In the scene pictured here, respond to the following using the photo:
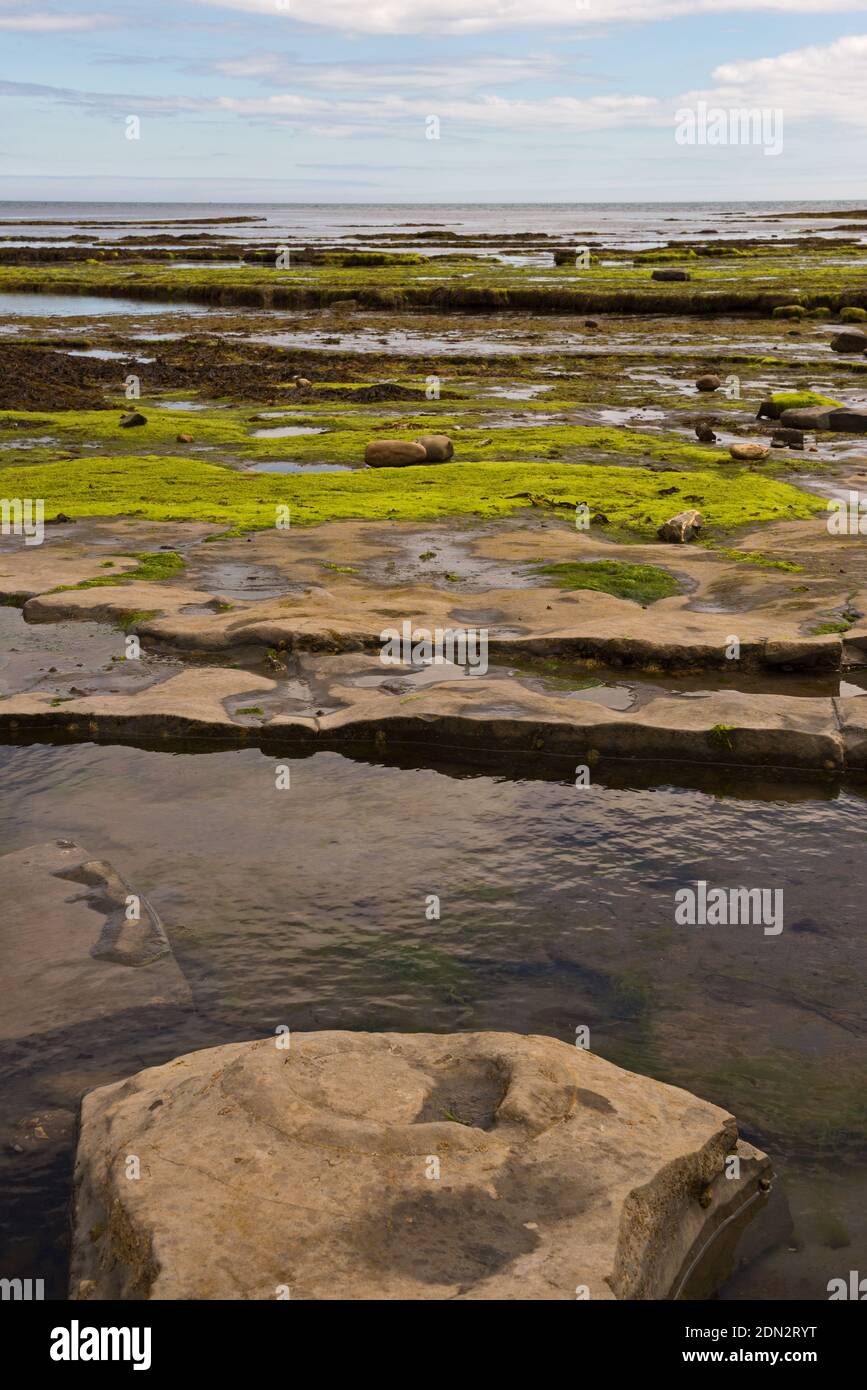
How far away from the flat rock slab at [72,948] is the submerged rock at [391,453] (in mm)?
12407

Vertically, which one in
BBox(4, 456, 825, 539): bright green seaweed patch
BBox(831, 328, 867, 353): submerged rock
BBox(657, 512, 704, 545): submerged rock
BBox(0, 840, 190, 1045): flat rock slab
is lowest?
BBox(0, 840, 190, 1045): flat rock slab

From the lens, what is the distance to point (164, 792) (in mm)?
8180

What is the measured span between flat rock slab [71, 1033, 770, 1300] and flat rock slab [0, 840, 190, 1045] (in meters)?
0.93

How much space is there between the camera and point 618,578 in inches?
478

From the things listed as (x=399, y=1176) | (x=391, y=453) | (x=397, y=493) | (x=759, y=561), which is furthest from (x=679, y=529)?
(x=399, y=1176)

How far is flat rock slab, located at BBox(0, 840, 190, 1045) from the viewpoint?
18.9ft

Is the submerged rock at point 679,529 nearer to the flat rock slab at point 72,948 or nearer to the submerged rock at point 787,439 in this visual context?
the submerged rock at point 787,439

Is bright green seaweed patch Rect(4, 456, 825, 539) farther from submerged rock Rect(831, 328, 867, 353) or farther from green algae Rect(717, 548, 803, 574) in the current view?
submerged rock Rect(831, 328, 867, 353)

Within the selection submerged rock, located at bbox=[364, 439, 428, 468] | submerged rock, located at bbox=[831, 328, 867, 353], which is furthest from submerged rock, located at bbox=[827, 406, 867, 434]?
submerged rock, located at bbox=[831, 328, 867, 353]

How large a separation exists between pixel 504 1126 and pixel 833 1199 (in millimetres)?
1313

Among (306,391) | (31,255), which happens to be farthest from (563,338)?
(31,255)

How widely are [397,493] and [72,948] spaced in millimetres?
11256

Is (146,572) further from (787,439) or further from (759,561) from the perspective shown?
(787,439)
